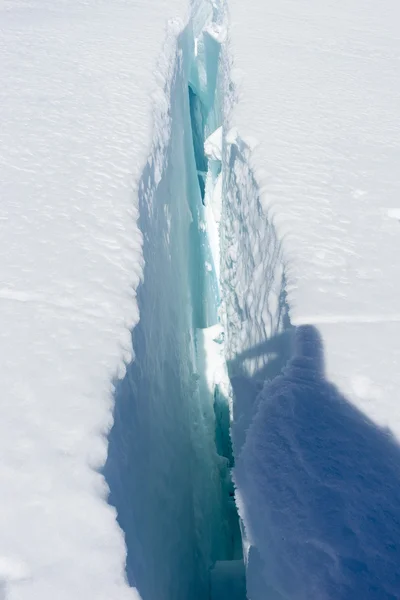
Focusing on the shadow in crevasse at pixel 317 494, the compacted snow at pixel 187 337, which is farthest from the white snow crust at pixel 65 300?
the shadow in crevasse at pixel 317 494

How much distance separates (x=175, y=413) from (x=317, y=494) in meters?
1.13

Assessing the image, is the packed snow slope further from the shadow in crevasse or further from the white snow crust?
the white snow crust

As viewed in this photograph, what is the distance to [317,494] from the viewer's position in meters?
1.37

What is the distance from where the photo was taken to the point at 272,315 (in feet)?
6.86

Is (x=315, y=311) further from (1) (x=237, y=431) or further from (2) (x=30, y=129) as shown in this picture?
(2) (x=30, y=129)

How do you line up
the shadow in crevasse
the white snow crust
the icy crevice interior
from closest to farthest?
1. the white snow crust
2. the shadow in crevasse
3. the icy crevice interior

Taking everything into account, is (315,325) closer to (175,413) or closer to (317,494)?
(317,494)

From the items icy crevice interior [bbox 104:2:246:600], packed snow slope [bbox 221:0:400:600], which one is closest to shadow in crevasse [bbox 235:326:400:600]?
packed snow slope [bbox 221:0:400:600]

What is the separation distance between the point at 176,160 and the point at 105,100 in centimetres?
93

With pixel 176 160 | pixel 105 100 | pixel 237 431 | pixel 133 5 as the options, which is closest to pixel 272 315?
pixel 237 431

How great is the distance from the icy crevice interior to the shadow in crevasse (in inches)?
13.1

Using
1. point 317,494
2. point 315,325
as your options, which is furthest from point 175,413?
point 317,494

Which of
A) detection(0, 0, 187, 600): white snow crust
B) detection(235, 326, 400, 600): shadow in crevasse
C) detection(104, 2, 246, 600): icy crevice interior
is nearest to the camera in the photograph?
detection(0, 0, 187, 600): white snow crust

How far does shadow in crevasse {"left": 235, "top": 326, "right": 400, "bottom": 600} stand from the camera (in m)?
1.22
